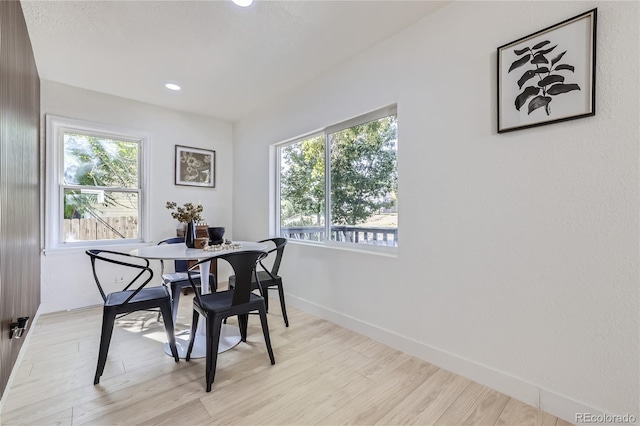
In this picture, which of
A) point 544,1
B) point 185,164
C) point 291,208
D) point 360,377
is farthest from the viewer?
point 185,164

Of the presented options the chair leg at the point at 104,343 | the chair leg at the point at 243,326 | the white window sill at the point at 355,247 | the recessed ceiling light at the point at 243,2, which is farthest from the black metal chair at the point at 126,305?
the recessed ceiling light at the point at 243,2

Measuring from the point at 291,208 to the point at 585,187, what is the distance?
273cm

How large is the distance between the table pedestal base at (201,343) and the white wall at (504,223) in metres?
1.01

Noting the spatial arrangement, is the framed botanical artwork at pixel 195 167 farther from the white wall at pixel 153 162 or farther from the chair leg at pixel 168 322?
the chair leg at pixel 168 322

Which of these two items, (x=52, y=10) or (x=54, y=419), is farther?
(x=52, y=10)

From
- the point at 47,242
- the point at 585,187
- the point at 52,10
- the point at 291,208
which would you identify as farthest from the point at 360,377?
the point at 47,242

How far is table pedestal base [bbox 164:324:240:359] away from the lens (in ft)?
7.16

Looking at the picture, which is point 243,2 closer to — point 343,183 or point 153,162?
point 343,183

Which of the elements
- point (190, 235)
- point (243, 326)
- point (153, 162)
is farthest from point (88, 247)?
point (243, 326)

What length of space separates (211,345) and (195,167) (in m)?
3.05

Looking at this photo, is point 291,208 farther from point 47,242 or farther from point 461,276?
point 47,242

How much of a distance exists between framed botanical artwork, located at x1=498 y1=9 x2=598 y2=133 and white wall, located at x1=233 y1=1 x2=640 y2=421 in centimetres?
5

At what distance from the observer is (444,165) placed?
2.02m

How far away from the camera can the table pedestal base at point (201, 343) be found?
2182 mm
